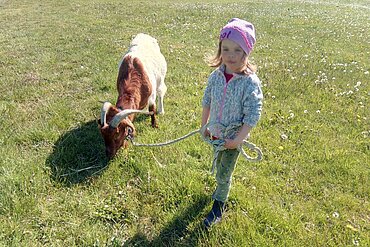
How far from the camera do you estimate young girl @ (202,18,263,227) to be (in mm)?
3443

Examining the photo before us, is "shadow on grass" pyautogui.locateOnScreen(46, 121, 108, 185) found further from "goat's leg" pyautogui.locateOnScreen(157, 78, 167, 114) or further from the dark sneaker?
the dark sneaker

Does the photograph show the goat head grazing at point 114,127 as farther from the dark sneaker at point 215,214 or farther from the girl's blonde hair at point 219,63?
the dark sneaker at point 215,214

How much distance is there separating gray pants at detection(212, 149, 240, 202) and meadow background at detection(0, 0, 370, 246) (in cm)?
32

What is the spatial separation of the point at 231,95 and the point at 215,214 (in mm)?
1646

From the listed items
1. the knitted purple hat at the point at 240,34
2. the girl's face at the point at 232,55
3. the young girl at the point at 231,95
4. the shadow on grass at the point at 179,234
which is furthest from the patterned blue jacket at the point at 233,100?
the shadow on grass at the point at 179,234

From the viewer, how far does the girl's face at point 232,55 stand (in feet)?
11.3

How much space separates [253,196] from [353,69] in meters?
7.22

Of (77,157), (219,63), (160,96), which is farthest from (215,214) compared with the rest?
(160,96)

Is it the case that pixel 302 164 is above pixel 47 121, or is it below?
above

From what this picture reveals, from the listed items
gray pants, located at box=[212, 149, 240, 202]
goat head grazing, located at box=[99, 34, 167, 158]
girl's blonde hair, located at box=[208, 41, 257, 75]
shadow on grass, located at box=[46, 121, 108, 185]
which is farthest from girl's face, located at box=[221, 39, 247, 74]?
shadow on grass, located at box=[46, 121, 108, 185]

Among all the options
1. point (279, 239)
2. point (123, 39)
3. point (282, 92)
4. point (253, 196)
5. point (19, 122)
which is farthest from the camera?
point (123, 39)

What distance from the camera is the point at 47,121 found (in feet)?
23.0

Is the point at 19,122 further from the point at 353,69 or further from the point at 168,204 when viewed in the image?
the point at 353,69

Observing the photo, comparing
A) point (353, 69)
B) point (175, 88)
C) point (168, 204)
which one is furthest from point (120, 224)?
point (353, 69)
